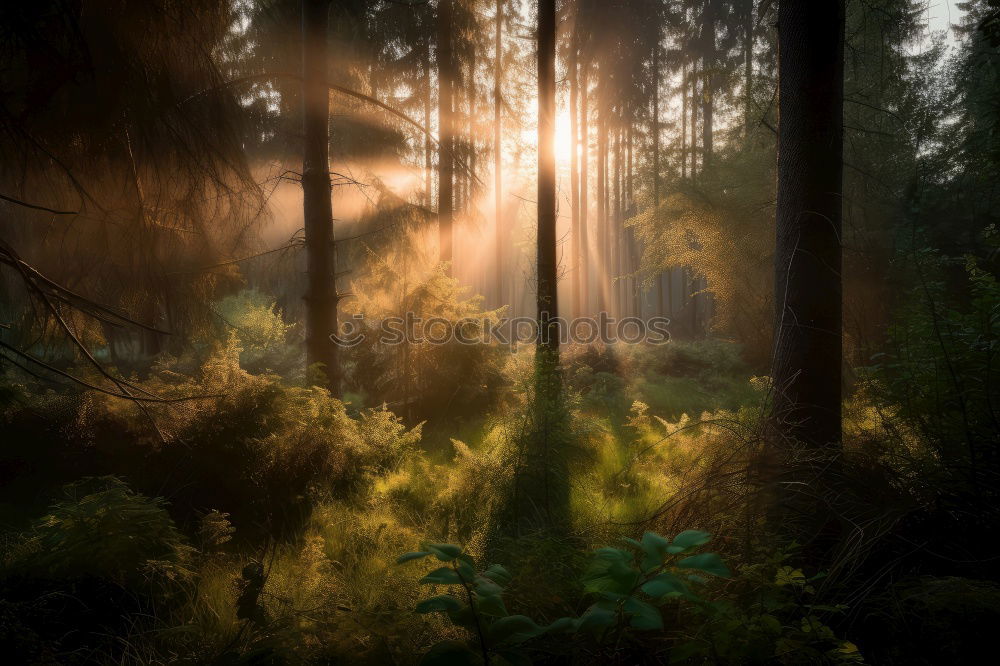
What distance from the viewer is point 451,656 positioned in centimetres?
133

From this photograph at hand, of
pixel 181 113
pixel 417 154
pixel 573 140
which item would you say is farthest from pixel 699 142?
pixel 181 113

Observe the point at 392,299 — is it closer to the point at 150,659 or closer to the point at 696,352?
the point at 150,659

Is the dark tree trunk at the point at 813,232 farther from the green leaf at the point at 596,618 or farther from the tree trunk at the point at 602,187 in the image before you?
the tree trunk at the point at 602,187

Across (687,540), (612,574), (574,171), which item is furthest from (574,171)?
(612,574)

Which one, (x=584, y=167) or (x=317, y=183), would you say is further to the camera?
(x=584, y=167)

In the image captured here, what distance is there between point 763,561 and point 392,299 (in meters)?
7.02

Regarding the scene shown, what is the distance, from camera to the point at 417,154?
11.7 m

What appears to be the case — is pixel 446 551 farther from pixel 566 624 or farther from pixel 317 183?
pixel 317 183

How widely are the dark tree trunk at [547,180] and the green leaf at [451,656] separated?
5.11 metres

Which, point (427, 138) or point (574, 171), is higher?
point (574, 171)

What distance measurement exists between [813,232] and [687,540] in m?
2.60

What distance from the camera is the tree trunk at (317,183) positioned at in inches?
238

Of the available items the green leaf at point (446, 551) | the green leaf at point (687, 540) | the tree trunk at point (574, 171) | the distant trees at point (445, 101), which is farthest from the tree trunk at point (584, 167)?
the green leaf at point (446, 551)

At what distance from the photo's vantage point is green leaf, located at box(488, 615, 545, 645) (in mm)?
1360
